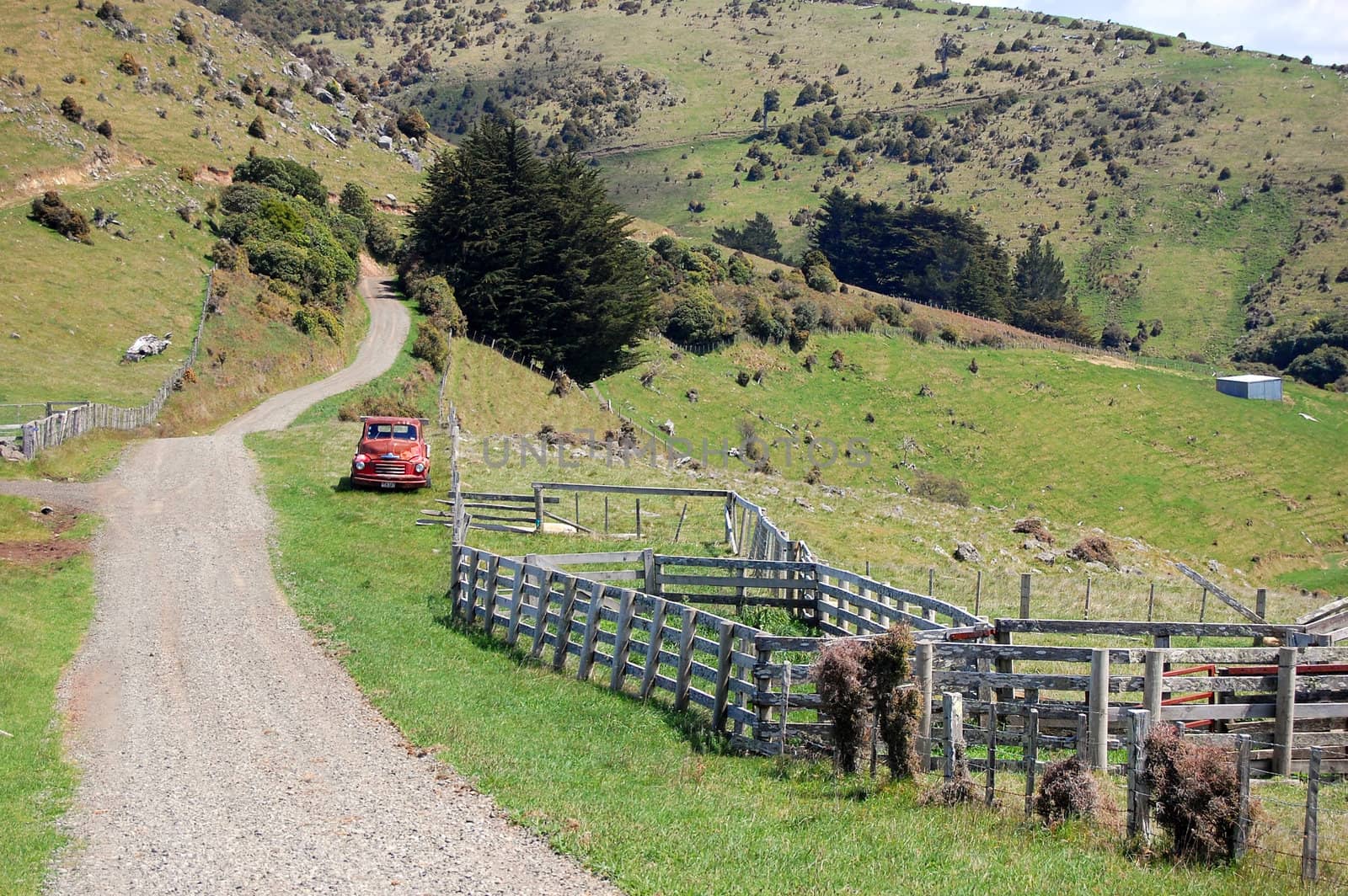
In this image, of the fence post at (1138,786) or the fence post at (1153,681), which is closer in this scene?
the fence post at (1138,786)

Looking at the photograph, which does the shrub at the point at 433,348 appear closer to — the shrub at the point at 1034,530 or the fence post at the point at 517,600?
the shrub at the point at 1034,530

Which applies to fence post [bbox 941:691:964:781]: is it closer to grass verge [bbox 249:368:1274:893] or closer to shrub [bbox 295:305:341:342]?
grass verge [bbox 249:368:1274:893]

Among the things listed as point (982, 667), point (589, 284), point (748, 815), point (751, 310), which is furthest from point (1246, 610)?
point (751, 310)

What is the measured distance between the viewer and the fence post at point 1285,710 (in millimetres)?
11031

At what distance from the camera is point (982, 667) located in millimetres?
12477

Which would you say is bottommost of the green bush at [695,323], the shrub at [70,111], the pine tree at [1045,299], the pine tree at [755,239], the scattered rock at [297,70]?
Result: the green bush at [695,323]

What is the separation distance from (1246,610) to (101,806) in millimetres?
22070

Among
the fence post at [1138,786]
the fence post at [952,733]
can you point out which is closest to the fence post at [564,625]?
the fence post at [952,733]

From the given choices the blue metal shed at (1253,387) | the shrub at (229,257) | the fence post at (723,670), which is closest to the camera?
the fence post at (723,670)

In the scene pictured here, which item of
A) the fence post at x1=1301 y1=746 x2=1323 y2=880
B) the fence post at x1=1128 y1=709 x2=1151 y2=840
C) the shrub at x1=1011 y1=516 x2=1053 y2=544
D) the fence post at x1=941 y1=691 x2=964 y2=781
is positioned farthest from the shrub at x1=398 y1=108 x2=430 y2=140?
the fence post at x1=1301 y1=746 x2=1323 y2=880

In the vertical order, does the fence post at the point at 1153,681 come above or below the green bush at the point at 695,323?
below

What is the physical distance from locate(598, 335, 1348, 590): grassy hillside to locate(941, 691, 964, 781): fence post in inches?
1779

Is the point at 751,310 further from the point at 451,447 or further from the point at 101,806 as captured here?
the point at 101,806

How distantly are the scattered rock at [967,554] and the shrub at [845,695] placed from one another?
23.0m
